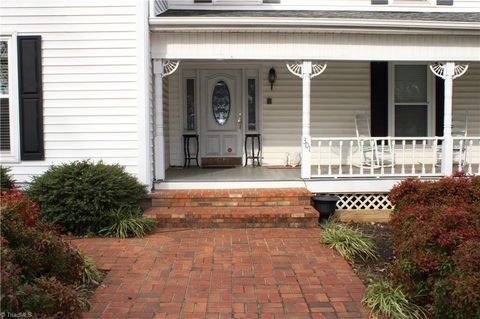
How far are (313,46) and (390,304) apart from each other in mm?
5563

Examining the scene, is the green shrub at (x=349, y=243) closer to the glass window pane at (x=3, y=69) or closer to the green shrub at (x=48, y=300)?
the green shrub at (x=48, y=300)

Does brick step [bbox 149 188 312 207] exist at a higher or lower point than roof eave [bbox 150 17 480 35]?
lower

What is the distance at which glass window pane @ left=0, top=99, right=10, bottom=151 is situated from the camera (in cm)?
848

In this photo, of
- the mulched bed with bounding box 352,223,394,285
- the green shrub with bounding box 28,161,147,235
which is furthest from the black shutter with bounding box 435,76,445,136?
the green shrub with bounding box 28,161,147,235

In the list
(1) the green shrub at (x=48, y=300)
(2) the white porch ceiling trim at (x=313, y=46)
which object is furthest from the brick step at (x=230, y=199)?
(1) the green shrub at (x=48, y=300)

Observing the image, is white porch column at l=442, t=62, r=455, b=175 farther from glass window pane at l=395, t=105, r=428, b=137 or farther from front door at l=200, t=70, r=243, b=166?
front door at l=200, t=70, r=243, b=166

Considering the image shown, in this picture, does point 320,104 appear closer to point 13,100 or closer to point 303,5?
point 303,5

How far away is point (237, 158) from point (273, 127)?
1.11 metres

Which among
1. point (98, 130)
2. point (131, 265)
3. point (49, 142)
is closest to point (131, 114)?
point (98, 130)

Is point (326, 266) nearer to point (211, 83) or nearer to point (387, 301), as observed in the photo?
point (387, 301)

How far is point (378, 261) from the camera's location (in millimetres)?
6102

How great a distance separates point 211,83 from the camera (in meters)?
11.5

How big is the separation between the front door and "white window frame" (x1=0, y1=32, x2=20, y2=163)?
4258mm

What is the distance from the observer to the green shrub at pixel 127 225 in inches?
284
